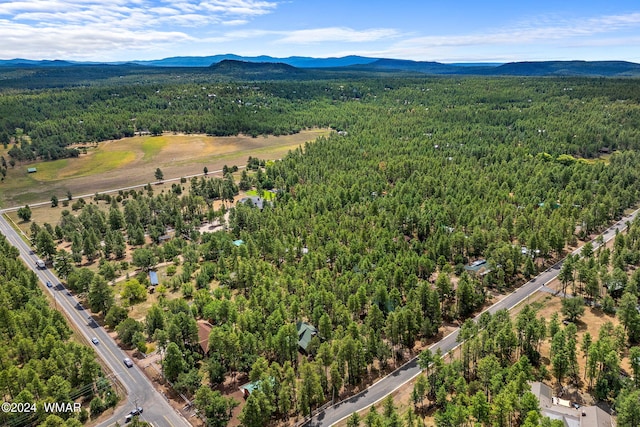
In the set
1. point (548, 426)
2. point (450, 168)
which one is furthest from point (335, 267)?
point (450, 168)

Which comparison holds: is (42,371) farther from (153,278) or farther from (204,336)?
(153,278)

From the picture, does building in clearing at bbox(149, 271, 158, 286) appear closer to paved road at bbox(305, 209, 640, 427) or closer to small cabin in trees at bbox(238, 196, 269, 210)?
small cabin in trees at bbox(238, 196, 269, 210)

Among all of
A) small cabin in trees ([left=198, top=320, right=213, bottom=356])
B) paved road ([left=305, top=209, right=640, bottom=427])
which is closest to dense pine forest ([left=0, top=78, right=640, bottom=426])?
small cabin in trees ([left=198, top=320, right=213, bottom=356])

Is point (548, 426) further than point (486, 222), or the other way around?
point (486, 222)

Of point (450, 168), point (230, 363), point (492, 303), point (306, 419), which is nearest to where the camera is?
point (306, 419)

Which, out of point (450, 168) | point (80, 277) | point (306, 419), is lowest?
point (306, 419)

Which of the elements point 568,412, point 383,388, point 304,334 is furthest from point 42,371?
point 568,412

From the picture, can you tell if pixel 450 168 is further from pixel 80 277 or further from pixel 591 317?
pixel 80 277
